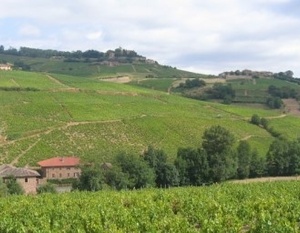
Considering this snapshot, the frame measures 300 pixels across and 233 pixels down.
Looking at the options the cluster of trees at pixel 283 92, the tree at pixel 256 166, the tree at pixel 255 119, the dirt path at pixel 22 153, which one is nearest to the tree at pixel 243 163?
the tree at pixel 256 166

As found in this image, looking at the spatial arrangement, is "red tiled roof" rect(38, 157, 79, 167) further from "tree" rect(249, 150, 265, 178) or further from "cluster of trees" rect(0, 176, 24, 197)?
"tree" rect(249, 150, 265, 178)

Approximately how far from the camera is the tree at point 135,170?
209 ft

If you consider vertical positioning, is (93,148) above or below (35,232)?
below

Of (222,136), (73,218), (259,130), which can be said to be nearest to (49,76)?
(259,130)

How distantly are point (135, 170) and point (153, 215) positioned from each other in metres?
34.5

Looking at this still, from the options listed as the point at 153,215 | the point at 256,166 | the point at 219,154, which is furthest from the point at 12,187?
the point at 256,166

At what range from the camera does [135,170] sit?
6391 centimetres

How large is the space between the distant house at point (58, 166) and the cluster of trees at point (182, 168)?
7.02 meters

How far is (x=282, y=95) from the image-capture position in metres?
143

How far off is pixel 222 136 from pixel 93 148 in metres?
17.6

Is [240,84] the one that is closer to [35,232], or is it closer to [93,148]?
[93,148]

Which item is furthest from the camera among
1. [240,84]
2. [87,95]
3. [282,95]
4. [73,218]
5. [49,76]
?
[240,84]

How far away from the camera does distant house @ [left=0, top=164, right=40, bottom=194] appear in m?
62.3

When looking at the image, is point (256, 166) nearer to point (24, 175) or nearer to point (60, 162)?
point (60, 162)
